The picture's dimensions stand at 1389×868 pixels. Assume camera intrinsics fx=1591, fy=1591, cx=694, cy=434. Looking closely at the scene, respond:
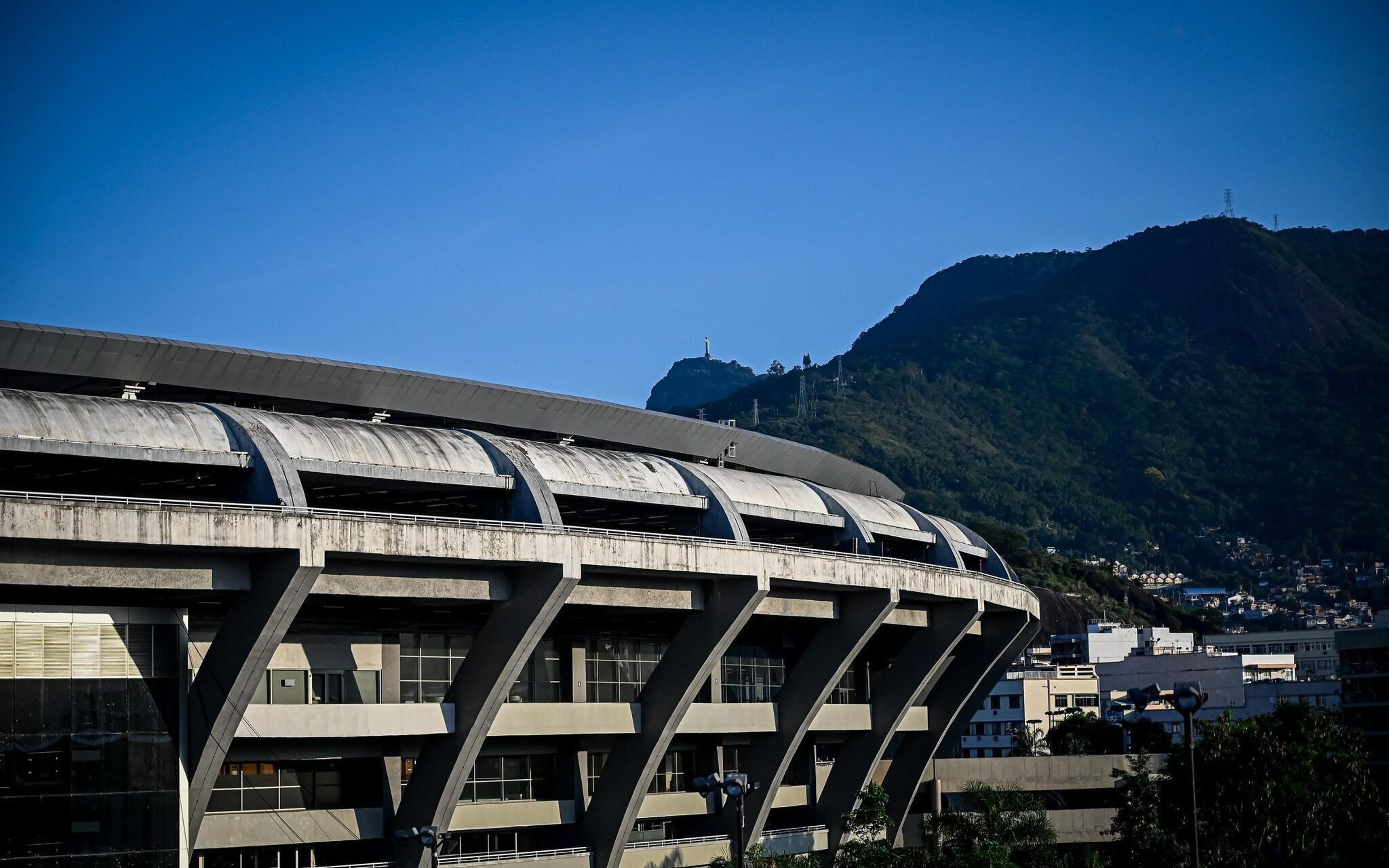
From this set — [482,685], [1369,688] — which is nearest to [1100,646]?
[1369,688]

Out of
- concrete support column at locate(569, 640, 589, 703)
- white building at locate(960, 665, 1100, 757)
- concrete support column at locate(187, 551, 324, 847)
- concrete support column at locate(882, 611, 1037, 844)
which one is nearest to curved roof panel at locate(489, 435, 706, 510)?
concrete support column at locate(569, 640, 589, 703)

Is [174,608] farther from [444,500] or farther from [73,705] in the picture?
[444,500]

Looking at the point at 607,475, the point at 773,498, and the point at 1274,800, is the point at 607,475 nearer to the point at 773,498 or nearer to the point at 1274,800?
the point at 773,498

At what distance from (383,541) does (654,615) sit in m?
13.9

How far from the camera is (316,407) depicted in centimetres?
5456

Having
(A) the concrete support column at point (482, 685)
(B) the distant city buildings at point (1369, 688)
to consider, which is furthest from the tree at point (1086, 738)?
(A) the concrete support column at point (482, 685)

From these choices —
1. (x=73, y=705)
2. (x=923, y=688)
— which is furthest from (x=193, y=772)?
(x=923, y=688)

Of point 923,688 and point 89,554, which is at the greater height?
point 89,554

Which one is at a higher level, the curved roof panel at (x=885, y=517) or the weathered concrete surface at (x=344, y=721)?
the curved roof panel at (x=885, y=517)

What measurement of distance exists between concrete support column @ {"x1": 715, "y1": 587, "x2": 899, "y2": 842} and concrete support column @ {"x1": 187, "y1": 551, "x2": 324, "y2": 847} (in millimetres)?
20475

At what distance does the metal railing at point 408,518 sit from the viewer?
37406mm

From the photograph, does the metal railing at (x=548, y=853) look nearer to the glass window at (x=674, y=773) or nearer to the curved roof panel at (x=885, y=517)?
the glass window at (x=674, y=773)

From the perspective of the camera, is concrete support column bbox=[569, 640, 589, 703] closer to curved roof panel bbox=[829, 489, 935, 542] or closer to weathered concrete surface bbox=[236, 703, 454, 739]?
weathered concrete surface bbox=[236, 703, 454, 739]

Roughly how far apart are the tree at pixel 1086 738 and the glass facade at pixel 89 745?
276 ft
